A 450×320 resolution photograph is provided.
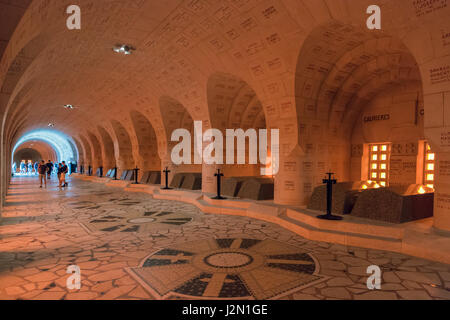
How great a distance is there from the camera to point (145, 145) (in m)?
19.1

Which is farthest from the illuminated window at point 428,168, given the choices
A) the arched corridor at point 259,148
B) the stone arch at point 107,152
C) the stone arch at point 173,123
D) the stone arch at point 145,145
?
the stone arch at point 107,152

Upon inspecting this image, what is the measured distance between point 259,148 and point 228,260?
383 inches

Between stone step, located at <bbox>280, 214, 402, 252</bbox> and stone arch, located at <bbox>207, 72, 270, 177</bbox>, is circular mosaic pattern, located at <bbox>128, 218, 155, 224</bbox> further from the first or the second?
stone arch, located at <bbox>207, 72, 270, 177</bbox>

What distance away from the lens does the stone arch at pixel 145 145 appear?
18289mm

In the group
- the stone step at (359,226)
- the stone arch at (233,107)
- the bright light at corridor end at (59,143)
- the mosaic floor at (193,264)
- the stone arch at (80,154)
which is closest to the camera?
the mosaic floor at (193,264)

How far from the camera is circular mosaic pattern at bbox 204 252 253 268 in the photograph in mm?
4430

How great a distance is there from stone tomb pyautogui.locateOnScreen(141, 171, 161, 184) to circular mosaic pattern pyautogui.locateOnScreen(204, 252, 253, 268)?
508 inches

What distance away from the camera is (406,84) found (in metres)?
9.05

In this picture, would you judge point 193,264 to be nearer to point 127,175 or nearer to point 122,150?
point 127,175

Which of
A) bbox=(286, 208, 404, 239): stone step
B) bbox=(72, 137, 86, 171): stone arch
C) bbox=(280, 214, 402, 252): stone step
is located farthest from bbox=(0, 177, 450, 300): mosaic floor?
bbox=(72, 137, 86, 171): stone arch

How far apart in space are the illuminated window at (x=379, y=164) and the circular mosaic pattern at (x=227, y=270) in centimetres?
641

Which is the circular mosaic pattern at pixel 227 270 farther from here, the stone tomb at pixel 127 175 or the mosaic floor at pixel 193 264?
the stone tomb at pixel 127 175

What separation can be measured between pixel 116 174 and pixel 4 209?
12.2m

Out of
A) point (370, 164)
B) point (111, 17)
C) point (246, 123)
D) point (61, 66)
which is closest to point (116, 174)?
point (61, 66)
